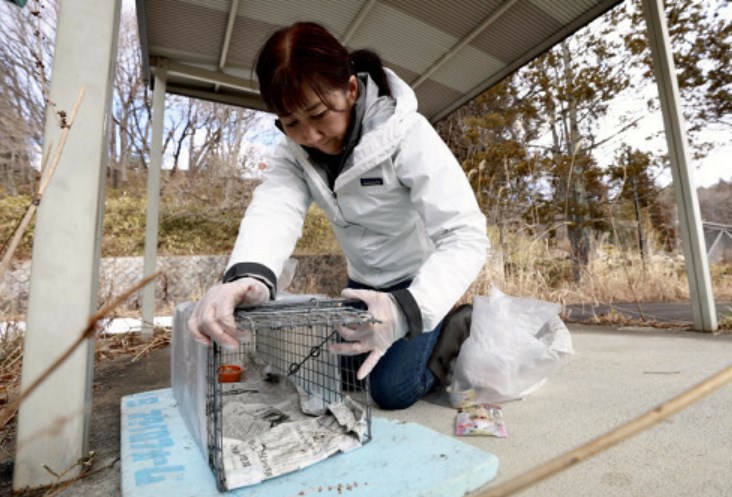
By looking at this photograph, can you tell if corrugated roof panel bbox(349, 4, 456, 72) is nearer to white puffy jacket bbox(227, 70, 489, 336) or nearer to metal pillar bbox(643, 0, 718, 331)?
metal pillar bbox(643, 0, 718, 331)

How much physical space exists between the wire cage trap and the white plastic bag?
17.0 inches

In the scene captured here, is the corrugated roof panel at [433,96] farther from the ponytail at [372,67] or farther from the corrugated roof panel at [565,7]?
the ponytail at [372,67]

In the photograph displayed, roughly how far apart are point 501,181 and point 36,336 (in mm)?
5275

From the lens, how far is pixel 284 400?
1.44m

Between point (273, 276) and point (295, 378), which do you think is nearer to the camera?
point (273, 276)

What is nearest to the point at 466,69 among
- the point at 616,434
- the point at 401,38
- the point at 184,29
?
the point at 401,38

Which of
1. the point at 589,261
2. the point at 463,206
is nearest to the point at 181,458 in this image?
the point at 463,206

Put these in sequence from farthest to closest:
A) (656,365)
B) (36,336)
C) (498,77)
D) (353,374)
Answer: (498,77) → (656,365) → (353,374) → (36,336)

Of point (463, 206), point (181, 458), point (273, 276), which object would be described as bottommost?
point (181, 458)

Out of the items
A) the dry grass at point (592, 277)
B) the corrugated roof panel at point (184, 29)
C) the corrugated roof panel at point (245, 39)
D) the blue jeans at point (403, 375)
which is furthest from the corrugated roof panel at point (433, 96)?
the blue jeans at point (403, 375)

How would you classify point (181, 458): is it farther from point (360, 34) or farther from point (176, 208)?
point (176, 208)

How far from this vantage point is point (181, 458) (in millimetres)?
1080

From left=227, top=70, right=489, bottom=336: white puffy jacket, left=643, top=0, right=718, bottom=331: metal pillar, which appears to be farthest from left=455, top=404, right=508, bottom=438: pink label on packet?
left=643, top=0, right=718, bottom=331: metal pillar

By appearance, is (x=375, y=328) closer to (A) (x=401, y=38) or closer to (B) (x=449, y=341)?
(B) (x=449, y=341)
